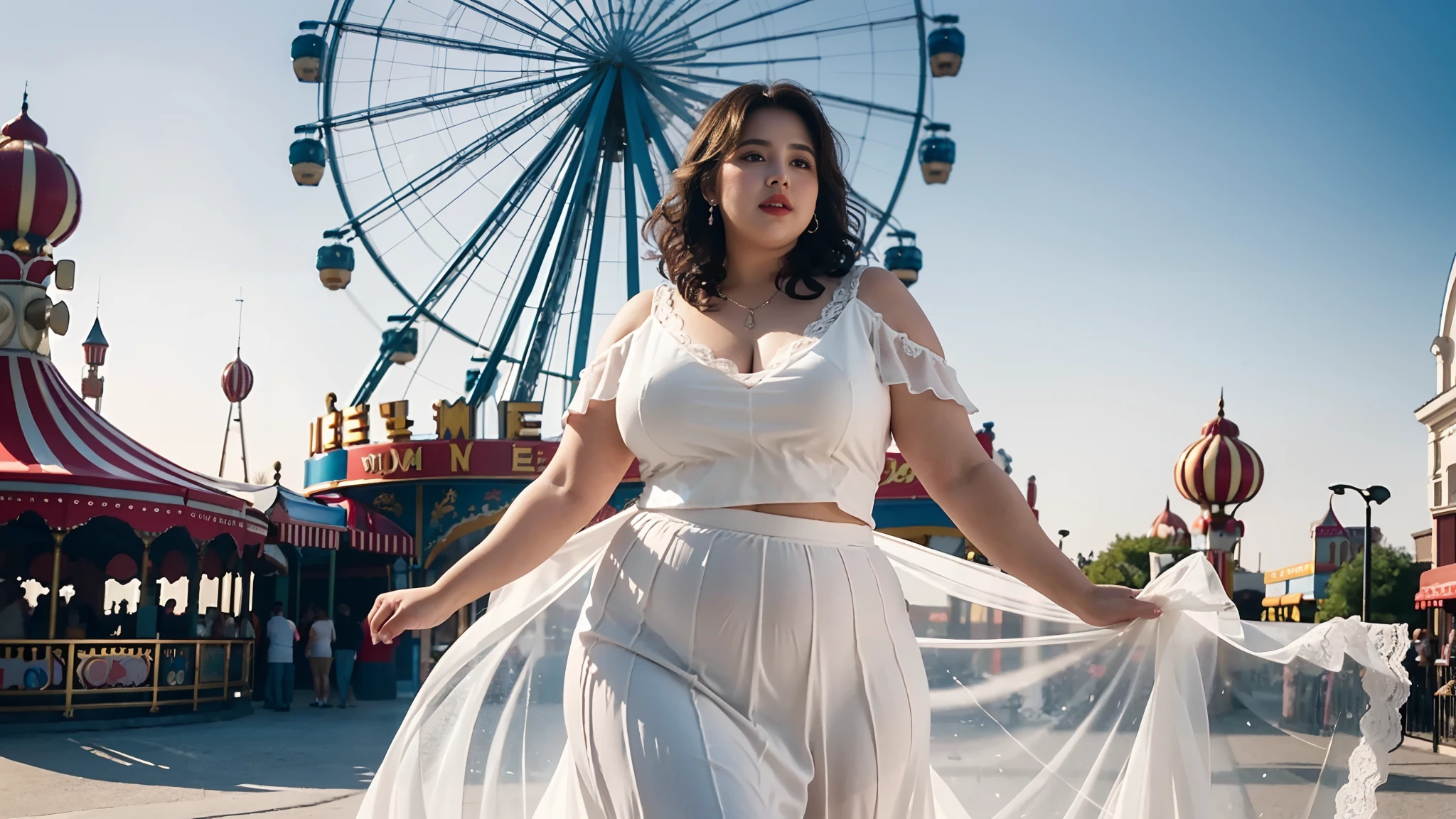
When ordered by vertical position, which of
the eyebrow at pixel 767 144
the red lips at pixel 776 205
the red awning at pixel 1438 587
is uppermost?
the eyebrow at pixel 767 144

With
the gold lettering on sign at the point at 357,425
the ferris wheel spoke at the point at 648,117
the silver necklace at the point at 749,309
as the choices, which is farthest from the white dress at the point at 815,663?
the gold lettering on sign at the point at 357,425

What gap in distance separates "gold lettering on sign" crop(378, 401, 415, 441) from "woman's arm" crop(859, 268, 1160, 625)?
19.0 m

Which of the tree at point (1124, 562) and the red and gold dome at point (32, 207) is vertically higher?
the red and gold dome at point (32, 207)

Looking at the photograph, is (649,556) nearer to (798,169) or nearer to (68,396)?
(798,169)

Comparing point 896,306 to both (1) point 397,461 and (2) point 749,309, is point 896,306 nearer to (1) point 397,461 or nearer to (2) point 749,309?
(2) point 749,309

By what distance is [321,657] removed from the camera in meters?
16.9

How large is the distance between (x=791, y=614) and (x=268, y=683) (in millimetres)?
14913

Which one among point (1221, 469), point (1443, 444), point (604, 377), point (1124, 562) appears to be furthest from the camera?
point (1124, 562)

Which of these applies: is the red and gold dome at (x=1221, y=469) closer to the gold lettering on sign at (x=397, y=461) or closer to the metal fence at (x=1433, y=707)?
the metal fence at (x=1433, y=707)

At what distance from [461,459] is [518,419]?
0.99 meters

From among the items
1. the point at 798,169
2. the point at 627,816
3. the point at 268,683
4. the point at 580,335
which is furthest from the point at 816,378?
the point at 580,335

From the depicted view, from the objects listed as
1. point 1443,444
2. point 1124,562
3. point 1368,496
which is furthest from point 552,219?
point 1124,562

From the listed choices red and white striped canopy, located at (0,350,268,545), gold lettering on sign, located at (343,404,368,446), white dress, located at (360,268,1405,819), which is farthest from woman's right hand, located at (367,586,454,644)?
gold lettering on sign, located at (343,404,368,446)

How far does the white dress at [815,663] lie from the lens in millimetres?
2373
